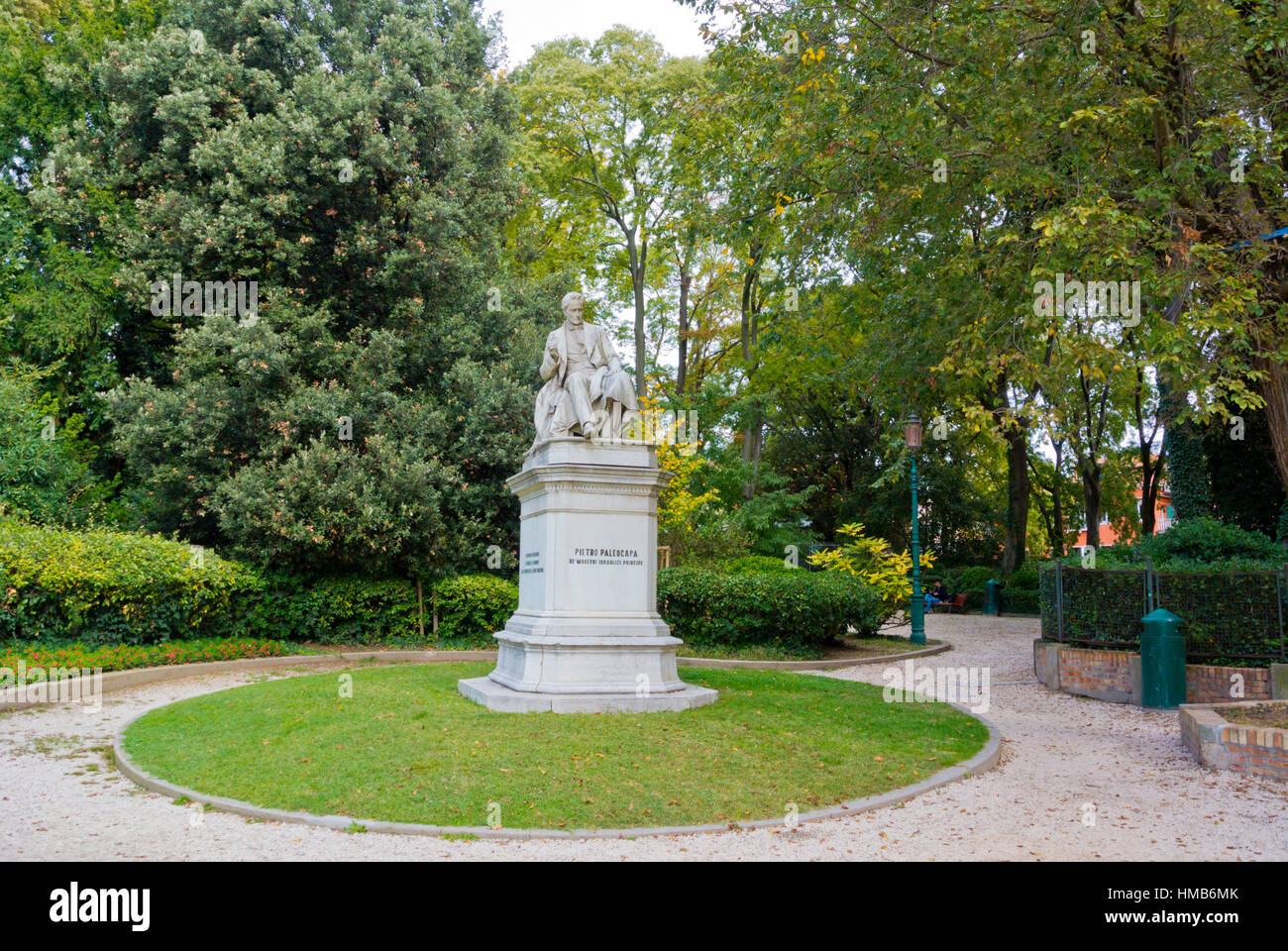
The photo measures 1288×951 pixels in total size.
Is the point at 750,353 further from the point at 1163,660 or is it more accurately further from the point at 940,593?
the point at 1163,660

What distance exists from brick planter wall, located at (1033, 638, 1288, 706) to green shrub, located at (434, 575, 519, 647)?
33.1 feet

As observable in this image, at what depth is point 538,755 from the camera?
8.09 meters

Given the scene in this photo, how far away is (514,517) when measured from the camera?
2064 cm

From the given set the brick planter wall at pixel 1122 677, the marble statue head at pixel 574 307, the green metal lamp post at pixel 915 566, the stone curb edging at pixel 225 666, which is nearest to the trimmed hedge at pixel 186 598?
the stone curb edging at pixel 225 666

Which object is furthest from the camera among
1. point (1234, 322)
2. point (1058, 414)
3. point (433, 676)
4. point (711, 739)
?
point (433, 676)

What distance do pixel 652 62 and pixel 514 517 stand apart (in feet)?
59.2

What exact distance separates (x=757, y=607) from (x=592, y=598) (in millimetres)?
6922

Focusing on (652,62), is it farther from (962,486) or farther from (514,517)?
(962,486)

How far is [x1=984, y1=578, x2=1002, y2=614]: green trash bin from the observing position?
31.5m

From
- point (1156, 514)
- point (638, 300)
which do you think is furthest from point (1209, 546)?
point (1156, 514)

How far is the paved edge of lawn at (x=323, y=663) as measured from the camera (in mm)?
13273

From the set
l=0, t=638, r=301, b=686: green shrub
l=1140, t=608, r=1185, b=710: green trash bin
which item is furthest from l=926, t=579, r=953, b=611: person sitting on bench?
l=0, t=638, r=301, b=686: green shrub

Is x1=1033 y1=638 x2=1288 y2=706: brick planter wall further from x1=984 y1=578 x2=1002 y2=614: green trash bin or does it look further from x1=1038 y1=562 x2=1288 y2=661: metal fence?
x1=984 y1=578 x2=1002 y2=614: green trash bin

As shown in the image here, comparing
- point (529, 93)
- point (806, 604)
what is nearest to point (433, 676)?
point (806, 604)
